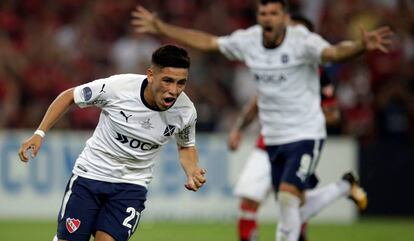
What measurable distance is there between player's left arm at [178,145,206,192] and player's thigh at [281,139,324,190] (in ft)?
6.18

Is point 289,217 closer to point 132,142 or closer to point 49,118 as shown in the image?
point 132,142

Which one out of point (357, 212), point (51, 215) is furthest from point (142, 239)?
point (357, 212)

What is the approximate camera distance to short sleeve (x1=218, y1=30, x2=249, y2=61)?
33.1 ft

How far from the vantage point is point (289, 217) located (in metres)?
9.40

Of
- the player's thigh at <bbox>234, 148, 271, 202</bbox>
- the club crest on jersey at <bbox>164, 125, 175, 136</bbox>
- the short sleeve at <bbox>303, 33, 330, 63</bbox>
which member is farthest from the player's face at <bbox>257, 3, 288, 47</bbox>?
the club crest on jersey at <bbox>164, 125, 175, 136</bbox>

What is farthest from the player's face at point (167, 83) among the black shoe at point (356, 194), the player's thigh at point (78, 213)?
the black shoe at point (356, 194)

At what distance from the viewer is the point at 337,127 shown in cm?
1596

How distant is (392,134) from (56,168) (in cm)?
514

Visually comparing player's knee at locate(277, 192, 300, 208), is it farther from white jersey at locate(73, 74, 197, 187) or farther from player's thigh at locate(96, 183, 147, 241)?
player's thigh at locate(96, 183, 147, 241)

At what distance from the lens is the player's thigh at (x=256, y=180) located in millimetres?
10914

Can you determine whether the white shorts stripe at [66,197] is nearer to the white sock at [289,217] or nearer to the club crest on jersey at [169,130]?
the club crest on jersey at [169,130]

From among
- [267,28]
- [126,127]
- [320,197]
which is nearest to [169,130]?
[126,127]

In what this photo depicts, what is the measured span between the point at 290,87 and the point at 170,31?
1355mm

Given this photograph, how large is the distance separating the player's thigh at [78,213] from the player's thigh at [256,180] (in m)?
3.44
